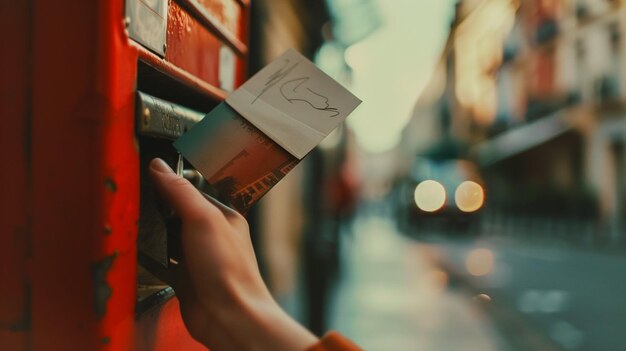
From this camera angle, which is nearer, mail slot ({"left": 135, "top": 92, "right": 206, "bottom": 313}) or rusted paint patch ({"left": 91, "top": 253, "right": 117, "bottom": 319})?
rusted paint patch ({"left": 91, "top": 253, "right": 117, "bottom": 319})

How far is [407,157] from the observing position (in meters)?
61.8

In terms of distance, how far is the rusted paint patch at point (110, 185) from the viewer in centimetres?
103

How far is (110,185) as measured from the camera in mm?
1039

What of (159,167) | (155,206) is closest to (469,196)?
(155,206)

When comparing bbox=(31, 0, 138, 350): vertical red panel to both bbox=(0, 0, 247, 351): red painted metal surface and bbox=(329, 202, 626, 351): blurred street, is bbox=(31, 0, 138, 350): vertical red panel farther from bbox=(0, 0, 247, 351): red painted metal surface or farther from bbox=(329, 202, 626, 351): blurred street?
bbox=(329, 202, 626, 351): blurred street

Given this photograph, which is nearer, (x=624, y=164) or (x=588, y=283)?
(x=588, y=283)

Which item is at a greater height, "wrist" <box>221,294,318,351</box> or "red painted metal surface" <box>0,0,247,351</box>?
"red painted metal surface" <box>0,0,247,351</box>

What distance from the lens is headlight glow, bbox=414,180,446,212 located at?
1841 centimetres

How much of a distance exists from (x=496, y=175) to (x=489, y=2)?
9627 millimetres

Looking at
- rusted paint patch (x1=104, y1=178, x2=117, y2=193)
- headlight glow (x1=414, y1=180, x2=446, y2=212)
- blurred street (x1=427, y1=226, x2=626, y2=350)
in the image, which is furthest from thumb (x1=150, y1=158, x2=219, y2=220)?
headlight glow (x1=414, y1=180, x2=446, y2=212)

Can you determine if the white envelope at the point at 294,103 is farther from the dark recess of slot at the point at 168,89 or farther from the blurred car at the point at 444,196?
the blurred car at the point at 444,196

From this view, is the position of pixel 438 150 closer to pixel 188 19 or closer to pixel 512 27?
pixel 512 27

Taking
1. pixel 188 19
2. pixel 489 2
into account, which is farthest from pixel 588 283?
pixel 489 2

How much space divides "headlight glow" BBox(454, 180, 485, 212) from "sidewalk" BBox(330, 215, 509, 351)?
751cm
